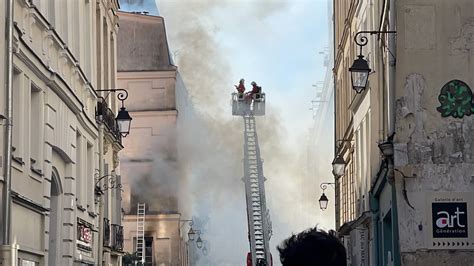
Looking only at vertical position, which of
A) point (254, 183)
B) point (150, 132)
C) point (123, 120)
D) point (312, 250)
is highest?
point (150, 132)

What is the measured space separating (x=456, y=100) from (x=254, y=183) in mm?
27022

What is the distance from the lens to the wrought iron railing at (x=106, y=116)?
27531 mm

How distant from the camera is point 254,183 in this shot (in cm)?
4328

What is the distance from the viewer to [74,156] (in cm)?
2319

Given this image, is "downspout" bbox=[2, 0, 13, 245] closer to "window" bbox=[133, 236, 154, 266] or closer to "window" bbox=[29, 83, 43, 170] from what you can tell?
"window" bbox=[29, 83, 43, 170]

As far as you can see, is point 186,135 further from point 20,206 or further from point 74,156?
point 20,206

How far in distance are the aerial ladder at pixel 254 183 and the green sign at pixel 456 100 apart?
→ 78.2 feet

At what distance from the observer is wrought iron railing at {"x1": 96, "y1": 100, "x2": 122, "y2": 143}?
27531 mm

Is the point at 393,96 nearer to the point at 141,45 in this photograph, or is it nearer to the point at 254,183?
the point at 254,183

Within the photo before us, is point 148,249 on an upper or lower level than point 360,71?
lower

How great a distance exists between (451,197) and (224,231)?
4807cm

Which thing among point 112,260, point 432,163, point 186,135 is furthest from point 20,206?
point 186,135

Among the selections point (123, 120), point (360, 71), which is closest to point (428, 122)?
point (360, 71)

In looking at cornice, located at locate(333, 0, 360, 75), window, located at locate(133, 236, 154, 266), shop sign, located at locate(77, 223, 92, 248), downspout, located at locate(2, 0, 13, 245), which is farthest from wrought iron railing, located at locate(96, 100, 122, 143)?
window, located at locate(133, 236, 154, 266)
